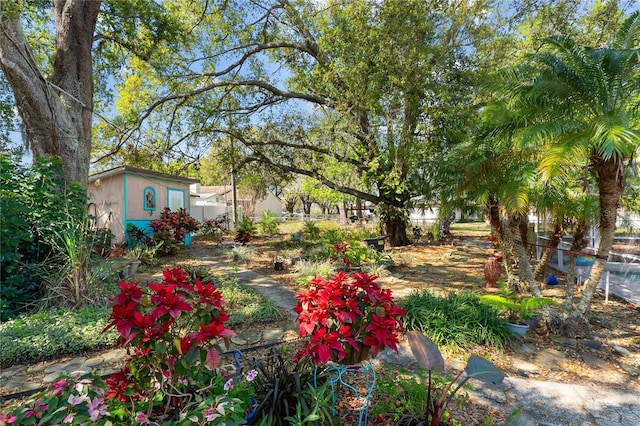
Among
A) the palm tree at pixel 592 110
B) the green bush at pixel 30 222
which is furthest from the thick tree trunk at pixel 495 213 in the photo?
the green bush at pixel 30 222

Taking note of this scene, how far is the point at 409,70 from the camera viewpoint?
21.5 feet

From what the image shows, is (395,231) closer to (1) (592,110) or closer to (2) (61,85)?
(1) (592,110)

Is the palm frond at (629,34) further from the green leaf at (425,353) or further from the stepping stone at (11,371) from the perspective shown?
the stepping stone at (11,371)

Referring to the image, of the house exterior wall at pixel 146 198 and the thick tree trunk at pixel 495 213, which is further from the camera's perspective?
the house exterior wall at pixel 146 198

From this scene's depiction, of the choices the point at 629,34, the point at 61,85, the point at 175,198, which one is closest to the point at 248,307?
the point at 61,85

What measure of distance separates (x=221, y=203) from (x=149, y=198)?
1959cm

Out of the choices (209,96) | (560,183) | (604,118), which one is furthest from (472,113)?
(209,96)

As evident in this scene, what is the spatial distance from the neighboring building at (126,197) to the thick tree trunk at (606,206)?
34.1 ft

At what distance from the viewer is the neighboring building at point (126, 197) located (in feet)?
30.8

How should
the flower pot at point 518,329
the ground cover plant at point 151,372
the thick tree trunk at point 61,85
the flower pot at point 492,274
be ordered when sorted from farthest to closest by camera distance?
the flower pot at point 492,274, the thick tree trunk at point 61,85, the flower pot at point 518,329, the ground cover plant at point 151,372

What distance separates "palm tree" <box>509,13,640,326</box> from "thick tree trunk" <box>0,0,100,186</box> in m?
6.79

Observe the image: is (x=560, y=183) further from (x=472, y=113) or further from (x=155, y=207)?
(x=155, y=207)

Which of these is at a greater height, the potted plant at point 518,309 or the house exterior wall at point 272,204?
the house exterior wall at point 272,204

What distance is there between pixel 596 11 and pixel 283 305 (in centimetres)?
1140
